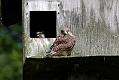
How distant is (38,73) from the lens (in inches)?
135

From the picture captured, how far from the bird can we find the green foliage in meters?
4.06

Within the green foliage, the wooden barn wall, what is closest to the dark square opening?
the wooden barn wall

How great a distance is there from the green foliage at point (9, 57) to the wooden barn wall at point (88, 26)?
4.02 meters

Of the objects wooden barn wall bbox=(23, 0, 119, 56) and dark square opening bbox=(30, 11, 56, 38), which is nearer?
wooden barn wall bbox=(23, 0, 119, 56)

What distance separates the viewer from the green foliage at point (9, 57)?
7.02 meters

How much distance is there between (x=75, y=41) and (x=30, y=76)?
670 millimetres

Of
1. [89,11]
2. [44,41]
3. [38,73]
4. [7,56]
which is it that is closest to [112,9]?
[89,11]

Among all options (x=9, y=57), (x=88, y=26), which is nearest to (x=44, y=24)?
(x=88, y=26)

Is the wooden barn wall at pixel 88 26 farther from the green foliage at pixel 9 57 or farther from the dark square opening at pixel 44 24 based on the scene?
the green foliage at pixel 9 57

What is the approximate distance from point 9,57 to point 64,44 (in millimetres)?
4554

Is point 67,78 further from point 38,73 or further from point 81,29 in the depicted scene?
point 81,29

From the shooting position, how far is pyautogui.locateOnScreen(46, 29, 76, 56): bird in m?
2.78

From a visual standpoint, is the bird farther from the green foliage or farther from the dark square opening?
the green foliage

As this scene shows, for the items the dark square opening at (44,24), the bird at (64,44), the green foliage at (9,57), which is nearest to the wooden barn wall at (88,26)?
the bird at (64,44)
